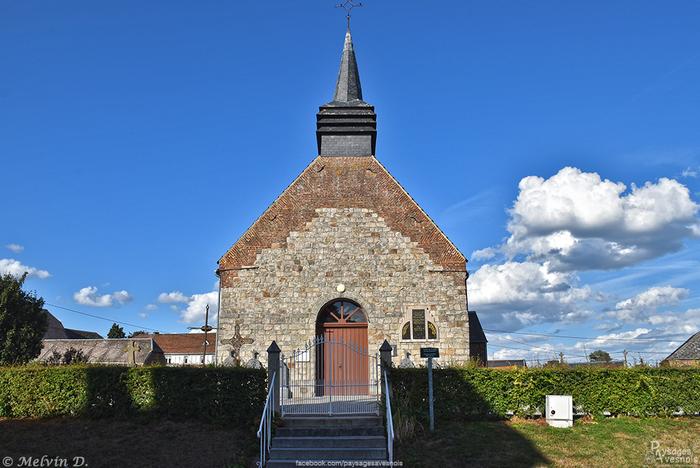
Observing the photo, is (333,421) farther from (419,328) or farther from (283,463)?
(419,328)

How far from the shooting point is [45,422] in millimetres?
14266

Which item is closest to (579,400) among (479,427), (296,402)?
(479,427)

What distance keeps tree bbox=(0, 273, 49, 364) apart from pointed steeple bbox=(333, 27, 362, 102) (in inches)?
874

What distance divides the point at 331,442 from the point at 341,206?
31.3 ft

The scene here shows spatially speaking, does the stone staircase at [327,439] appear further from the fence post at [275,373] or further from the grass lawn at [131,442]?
the grass lawn at [131,442]

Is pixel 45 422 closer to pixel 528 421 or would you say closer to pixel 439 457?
pixel 439 457

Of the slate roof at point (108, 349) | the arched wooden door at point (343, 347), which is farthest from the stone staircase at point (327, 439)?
the slate roof at point (108, 349)

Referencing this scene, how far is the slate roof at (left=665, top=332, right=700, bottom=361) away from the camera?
1485 inches

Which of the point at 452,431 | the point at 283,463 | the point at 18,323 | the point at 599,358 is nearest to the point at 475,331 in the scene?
the point at 599,358

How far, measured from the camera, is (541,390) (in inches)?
576

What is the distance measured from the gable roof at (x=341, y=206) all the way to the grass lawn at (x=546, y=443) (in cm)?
670

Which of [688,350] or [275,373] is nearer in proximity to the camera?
[275,373]

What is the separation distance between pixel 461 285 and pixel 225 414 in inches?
351

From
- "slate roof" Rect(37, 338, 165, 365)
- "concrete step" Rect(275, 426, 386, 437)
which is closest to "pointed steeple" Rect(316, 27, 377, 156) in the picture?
"concrete step" Rect(275, 426, 386, 437)
